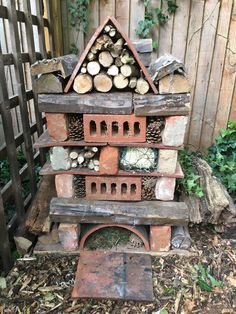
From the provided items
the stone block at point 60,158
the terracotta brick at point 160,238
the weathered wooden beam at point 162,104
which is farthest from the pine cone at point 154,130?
the terracotta brick at point 160,238

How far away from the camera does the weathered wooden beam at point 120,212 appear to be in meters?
2.07

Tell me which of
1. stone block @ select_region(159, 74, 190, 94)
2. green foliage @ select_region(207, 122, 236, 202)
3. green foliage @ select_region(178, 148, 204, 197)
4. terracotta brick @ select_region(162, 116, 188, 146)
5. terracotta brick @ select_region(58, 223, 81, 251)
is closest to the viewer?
stone block @ select_region(159, 74, 190, 94)

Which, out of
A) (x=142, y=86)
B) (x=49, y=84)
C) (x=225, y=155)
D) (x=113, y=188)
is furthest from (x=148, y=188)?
(x=225, y=155)

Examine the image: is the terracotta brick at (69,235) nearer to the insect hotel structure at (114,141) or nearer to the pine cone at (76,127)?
the insect hotel structure at (114,141)

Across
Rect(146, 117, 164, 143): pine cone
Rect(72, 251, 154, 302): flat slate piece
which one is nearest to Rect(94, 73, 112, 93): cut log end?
Rect(146, 117, 164, 143): pine cone

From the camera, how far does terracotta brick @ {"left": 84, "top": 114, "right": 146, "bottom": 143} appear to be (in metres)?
1.84

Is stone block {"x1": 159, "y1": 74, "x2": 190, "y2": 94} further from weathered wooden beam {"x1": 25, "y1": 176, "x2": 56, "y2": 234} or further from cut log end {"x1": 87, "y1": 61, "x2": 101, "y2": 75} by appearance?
weathered wooden beam {"x1": 25, "y1": 176, "x2": 56, "y2": 234}

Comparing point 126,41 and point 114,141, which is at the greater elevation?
point 126,41

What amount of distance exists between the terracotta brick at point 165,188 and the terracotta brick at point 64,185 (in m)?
0.63

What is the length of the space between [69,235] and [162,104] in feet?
3.93

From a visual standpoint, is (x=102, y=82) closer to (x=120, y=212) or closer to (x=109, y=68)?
(x=109, y=68)

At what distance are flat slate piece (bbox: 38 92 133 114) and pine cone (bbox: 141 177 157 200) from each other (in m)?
0.53

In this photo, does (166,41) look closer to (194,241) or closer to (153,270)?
(194,241)

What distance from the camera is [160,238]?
2.19 metres
